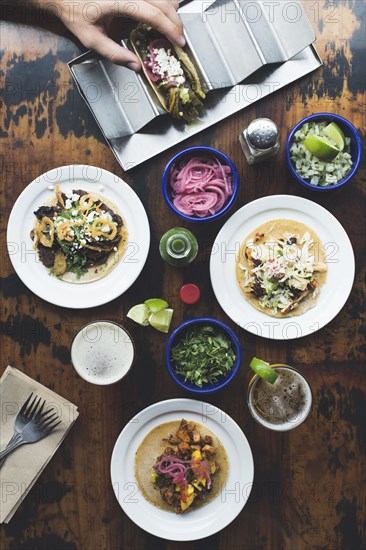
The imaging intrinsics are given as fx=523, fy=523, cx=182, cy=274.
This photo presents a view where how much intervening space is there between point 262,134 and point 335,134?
346mm

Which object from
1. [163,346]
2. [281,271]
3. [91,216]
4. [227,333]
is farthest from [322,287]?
[91,216]

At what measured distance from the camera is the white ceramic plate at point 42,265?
7.95 feet

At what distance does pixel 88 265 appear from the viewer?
2467 millimetres

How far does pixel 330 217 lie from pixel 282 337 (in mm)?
601

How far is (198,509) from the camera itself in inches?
96.0

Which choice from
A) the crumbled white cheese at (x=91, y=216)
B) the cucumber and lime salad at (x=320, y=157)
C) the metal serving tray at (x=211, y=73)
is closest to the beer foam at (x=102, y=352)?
the crumbled white cheese at (x=91, y=216)

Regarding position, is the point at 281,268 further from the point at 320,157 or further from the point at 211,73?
A: the point at 211,73

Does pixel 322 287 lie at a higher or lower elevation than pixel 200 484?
higher

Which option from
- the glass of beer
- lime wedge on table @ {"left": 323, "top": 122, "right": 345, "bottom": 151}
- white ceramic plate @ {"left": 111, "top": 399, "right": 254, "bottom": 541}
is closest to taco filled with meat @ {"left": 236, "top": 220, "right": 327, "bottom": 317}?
the glass of beer

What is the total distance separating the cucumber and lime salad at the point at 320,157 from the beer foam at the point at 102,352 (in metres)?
1.12

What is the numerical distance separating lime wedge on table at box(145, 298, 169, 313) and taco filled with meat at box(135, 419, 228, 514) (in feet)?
1.76

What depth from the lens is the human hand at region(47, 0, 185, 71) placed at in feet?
7.57

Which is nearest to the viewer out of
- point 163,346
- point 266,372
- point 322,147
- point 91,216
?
point 266,372

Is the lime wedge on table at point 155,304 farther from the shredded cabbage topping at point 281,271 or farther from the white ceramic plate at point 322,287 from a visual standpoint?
the shredded cabbage topping at point 281,271
